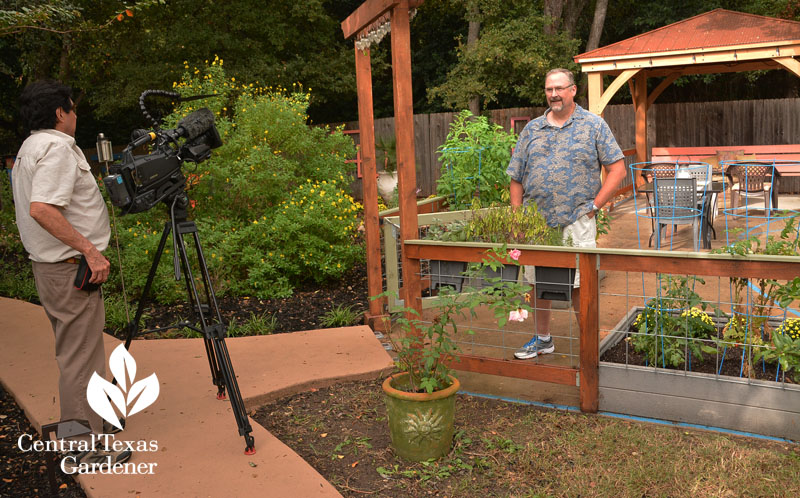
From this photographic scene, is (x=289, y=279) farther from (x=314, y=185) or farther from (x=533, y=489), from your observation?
(x=533, y=489)

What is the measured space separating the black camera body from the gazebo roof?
336 inches

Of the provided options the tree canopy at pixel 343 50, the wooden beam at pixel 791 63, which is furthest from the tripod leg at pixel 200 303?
the tree canopy at pixel 343 50

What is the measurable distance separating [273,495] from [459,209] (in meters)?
3.89

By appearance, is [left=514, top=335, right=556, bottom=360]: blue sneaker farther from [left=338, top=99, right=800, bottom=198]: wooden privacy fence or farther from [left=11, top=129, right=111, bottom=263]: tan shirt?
[left=338, top=99, right=800, bottom=198]: wooden privacy fence

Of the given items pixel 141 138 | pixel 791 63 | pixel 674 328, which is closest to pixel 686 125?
pixel 791 63

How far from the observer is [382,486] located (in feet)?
9.96

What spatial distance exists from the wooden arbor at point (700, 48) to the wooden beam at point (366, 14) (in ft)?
21.9

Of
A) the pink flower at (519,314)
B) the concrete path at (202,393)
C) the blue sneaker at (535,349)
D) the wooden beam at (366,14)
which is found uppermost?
the wooden beam at (366,14)

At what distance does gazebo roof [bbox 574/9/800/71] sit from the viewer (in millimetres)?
9641

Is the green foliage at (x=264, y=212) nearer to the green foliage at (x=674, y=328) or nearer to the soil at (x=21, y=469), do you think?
the soil at (x=21, y=469)

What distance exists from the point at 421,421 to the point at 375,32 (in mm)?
2630

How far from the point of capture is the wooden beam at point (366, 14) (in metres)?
3.94

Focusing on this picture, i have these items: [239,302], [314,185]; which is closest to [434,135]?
[314,185]

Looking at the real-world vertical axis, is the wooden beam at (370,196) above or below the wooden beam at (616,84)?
below
